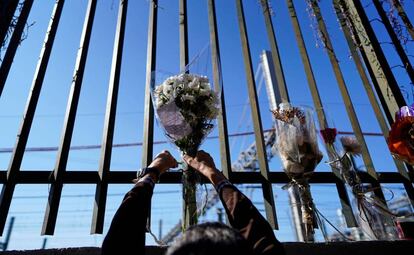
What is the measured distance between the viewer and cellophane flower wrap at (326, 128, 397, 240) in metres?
1.79

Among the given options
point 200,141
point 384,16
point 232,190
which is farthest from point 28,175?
point 384,16

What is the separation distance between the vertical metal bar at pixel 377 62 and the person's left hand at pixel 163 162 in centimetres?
163

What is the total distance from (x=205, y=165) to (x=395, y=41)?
194cm

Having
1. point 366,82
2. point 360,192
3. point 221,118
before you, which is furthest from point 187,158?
point 366,82

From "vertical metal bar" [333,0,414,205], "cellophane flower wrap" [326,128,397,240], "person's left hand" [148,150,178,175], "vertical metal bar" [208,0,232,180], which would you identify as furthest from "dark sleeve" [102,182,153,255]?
"vertical metal bar" [333,0,414,205]

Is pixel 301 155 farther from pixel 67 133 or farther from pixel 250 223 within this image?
pixel 67 133

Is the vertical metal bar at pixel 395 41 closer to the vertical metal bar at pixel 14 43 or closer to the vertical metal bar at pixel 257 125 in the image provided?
the vertical metal bar at pixel 257 125

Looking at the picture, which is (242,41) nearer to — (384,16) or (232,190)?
(384,16)

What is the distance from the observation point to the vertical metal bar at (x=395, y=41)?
2.37 metres

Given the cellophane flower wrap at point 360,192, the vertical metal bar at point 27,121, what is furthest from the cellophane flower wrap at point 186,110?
the cellophane flower wrap at point 360,192

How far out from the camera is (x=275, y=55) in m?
2.33

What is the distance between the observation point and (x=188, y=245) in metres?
0.72

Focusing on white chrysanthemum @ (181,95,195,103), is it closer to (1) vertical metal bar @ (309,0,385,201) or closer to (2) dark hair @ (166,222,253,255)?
(2) dark hair @ (166,222,253,255)

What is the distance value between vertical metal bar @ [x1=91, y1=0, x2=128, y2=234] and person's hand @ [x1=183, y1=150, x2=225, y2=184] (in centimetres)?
45
